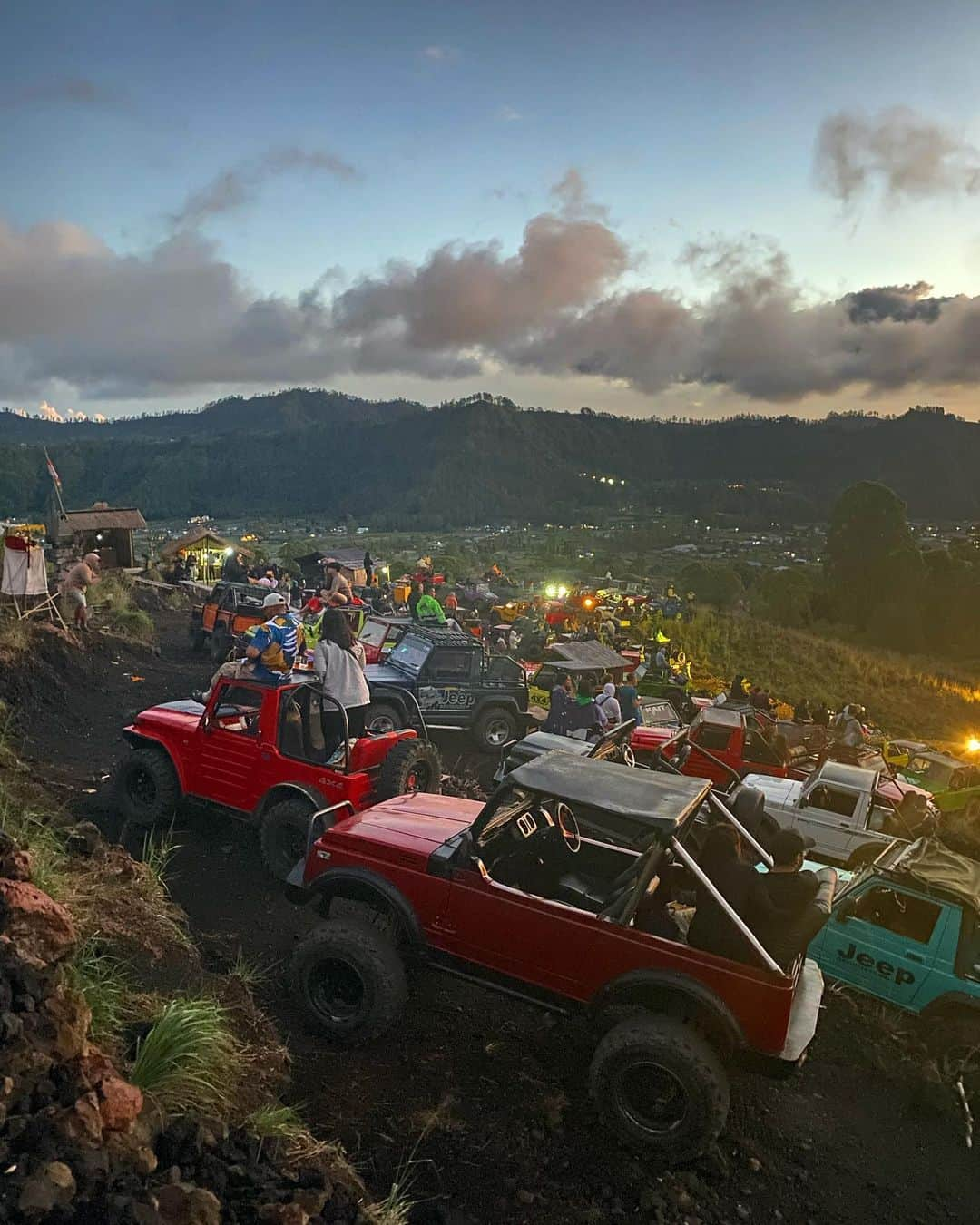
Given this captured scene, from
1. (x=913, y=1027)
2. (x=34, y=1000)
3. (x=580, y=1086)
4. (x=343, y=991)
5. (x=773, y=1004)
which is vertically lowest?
(x=913, y=1027)

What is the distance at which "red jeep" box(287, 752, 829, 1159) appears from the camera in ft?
13.3

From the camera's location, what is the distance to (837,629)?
43281 millimetres

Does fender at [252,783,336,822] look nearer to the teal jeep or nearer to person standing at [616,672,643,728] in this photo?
the teal jeep

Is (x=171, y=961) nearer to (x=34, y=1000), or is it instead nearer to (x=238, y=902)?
(x=34, y=1000)

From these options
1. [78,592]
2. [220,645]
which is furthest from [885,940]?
[78,592]

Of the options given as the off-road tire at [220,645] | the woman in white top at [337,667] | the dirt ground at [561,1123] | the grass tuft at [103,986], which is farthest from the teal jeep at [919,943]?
the off-road tire at [220,645]

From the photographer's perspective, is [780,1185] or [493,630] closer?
[780,1185]

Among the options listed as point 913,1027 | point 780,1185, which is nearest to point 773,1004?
point 780,1185

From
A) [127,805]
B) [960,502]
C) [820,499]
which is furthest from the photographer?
[820,499]

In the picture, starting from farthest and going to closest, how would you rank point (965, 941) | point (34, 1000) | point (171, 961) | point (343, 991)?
point (965, 941) < point (343, 991) < point (171, 961) < point (34, 1000)

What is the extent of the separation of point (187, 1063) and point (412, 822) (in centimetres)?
218

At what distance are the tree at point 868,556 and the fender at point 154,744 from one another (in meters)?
44.1

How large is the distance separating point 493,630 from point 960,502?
144 meters

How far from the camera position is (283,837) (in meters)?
6.89
